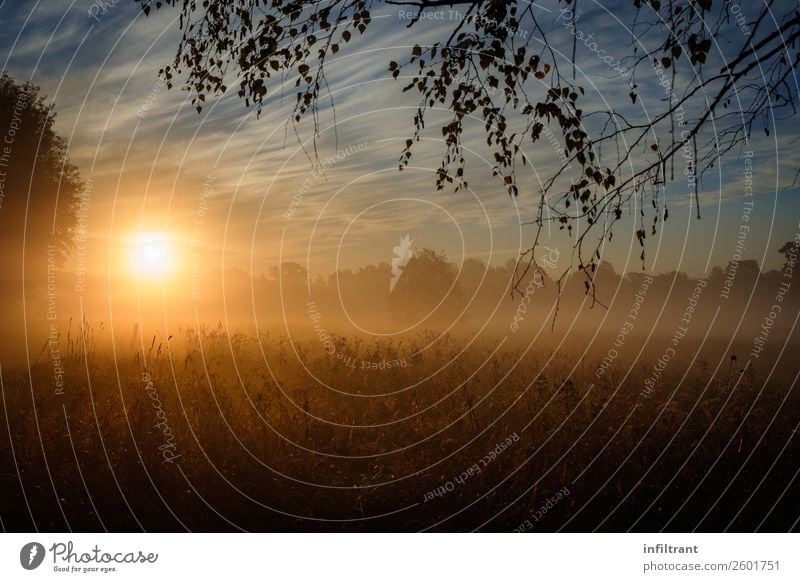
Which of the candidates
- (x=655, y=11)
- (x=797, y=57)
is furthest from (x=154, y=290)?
(x=797, y=57)

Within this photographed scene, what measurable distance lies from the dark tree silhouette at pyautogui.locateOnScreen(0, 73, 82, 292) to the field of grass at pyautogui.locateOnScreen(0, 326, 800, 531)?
15.3 m

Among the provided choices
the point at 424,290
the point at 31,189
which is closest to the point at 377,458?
the point at 31,189

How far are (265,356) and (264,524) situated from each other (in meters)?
6.06

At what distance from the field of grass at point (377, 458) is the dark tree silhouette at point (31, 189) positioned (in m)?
15.3

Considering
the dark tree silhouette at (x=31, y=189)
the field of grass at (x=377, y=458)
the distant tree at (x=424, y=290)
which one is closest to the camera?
the field of grass at (x=377, y=458)

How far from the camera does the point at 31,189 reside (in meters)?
24.3

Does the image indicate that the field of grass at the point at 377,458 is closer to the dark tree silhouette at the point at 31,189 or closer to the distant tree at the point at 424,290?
the dark tree silhouette at the point at 31,189

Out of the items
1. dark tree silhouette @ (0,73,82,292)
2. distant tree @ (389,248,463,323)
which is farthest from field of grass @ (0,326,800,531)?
distant tree @ (389,248,463,323)

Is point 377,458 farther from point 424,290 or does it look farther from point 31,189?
point 424,290

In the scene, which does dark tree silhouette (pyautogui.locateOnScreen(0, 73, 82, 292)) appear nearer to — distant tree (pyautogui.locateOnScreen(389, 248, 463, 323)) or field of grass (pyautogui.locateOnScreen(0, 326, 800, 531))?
field of grass (pyautogui.locateOnScreen(0, 326, 800, 531))

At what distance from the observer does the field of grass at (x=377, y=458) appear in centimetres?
641

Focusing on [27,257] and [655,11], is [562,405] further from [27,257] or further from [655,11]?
[27,257]

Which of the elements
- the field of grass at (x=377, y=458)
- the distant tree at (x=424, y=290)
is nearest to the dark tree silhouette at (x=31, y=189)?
the field of grass at (x=377, y=458)

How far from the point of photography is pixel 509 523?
6371mm
